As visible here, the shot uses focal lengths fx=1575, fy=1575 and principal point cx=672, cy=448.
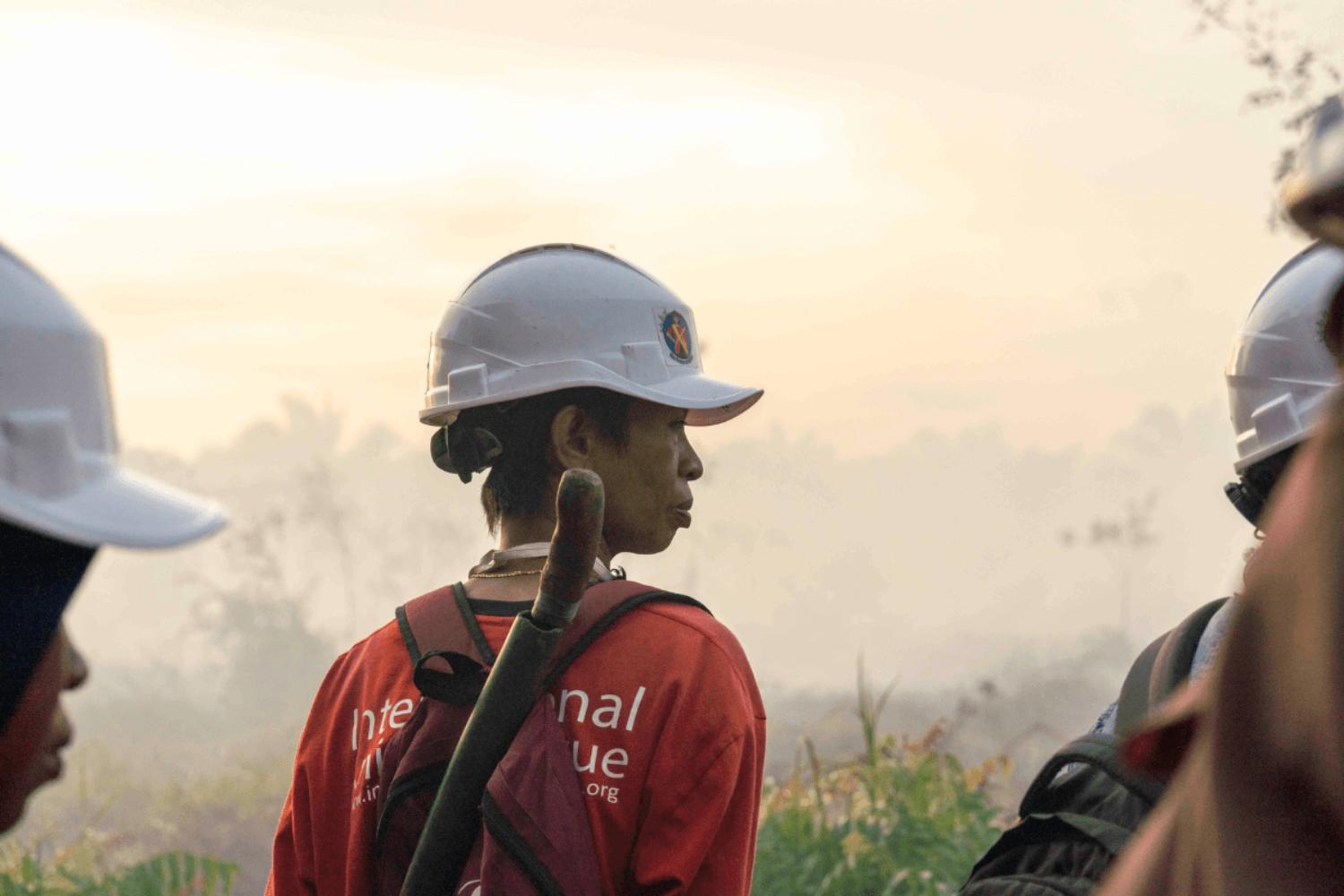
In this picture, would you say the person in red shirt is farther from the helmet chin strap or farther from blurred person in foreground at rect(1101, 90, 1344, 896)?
blurred person in foreground at rect(1101, 90, 1344, 896)

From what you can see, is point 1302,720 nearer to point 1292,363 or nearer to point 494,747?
point 494,747

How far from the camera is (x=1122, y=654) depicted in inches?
651

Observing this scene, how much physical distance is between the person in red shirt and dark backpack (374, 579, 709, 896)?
1.3 inches

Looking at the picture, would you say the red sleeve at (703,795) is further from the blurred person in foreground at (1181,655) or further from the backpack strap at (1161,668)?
the backpack strap at (1161,668)

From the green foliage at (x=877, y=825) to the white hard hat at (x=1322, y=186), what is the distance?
5706 mm

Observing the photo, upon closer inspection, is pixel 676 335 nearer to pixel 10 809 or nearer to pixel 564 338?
pixel 564 338

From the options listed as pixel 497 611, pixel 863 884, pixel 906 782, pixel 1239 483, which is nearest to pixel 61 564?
pixel 497 611

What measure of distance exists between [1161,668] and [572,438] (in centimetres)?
123

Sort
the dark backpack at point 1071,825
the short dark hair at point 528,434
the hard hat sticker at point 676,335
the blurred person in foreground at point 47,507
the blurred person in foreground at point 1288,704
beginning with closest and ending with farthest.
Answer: the blurred person in foreground at point 1288,704
the blurred person in foreground at point 47,507
the dark backpack at point 1071,825
the short dark hair at point 528,434
the hard hat sticker at point 676,335

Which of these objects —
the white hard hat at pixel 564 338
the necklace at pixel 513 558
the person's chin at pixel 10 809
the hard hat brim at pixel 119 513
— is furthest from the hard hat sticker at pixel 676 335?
the person's chin at pixel 10 809

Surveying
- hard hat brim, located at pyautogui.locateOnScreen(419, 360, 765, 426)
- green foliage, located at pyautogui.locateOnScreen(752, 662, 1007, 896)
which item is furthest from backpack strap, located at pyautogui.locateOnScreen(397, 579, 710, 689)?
green foliage, located at pyautogui.locateOnScreen(752, 662, 1007, 896)

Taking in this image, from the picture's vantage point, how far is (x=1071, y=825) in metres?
2.12

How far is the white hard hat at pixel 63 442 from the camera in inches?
75.9

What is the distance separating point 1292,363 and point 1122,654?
13956mm
